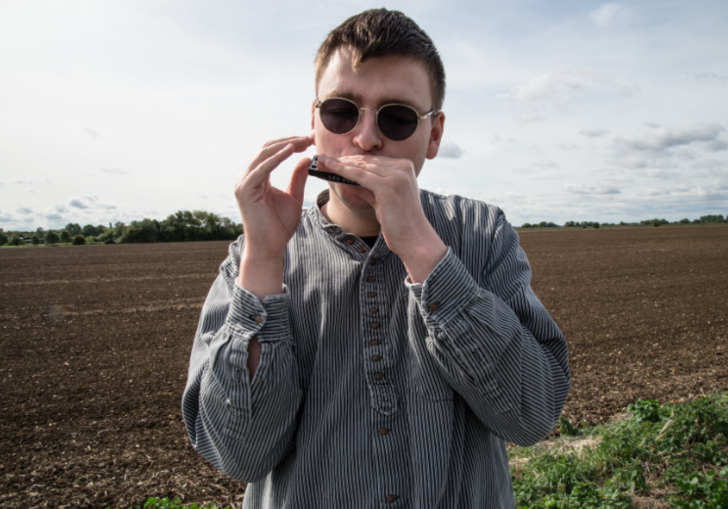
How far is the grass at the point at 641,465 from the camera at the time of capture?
3523mm

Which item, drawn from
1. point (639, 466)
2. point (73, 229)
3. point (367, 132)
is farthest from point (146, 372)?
point (73, 229)

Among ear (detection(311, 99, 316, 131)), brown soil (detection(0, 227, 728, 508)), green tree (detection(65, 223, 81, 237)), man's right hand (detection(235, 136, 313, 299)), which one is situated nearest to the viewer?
man's right hand (detection(235, 136, 313, 299))

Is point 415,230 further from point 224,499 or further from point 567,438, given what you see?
point 567,438

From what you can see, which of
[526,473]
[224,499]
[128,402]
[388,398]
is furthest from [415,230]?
[128,402]

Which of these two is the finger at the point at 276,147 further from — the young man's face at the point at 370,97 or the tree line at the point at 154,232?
the tree line at the point at 154,232

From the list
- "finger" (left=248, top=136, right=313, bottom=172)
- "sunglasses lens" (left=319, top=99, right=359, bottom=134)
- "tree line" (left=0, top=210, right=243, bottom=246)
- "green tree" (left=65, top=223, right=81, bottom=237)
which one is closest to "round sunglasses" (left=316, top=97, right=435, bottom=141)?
"sunglasses lens" (left=319, top=99, right=359, bottom=134)

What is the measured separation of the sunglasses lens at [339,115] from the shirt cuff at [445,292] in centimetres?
64

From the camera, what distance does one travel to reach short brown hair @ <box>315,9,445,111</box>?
158 centimetres

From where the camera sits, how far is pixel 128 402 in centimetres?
749

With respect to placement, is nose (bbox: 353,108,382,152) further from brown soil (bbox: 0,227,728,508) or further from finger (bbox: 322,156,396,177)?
brown soil (bbox: 0,227,728,508)

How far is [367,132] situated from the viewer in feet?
5.23

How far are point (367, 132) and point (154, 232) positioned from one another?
3957 inches

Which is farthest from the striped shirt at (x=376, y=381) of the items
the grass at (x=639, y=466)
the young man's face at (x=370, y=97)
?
the grass at (x=639, y=466)

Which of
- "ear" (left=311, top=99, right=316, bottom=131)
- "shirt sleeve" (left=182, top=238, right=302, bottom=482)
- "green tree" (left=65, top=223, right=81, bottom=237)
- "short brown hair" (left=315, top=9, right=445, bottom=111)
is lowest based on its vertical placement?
"green tree" (left=65, top=223, right=81, bottom=237)
